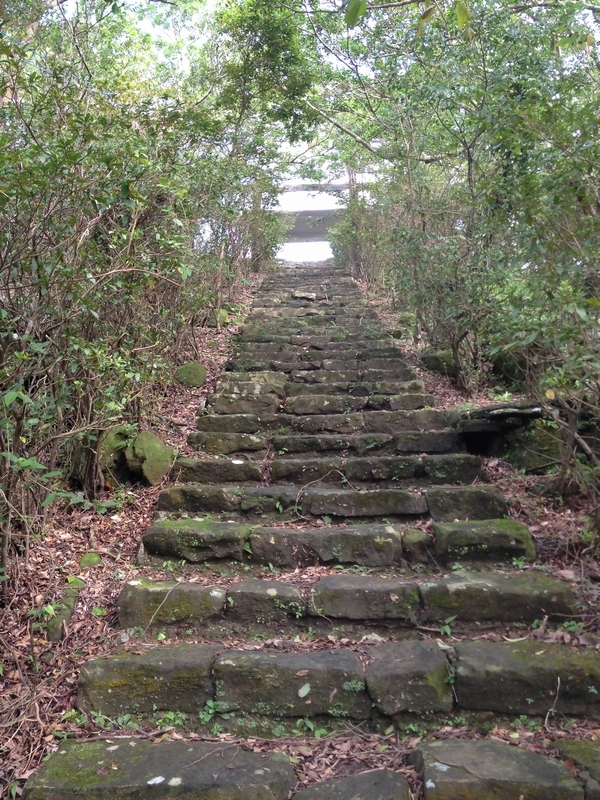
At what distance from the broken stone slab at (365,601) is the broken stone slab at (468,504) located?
75cm

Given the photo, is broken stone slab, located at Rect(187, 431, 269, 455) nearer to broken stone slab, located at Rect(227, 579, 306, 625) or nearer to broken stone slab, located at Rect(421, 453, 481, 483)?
broken stone slab, located at Rect(421, 453, 481, 483)

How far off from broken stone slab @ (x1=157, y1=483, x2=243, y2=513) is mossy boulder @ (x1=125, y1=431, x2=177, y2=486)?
11.1 inches

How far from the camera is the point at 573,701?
2.38 meters

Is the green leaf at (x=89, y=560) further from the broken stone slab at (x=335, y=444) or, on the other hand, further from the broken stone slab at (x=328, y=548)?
the broken stone slab at (x=335, y=444)

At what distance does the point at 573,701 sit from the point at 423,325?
14.9ft

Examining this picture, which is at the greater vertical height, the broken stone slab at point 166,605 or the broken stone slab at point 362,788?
the broken stone slab at point 166,605

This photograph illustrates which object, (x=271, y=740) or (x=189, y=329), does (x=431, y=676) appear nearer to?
(x=271, y=740)

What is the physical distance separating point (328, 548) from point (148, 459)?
1.48 meters

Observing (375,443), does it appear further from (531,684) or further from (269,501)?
(531,684)

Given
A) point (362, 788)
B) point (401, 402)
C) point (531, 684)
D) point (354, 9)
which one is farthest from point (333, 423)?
point (354, 9)

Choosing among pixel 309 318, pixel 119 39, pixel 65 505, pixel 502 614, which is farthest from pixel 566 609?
pixel 119 39

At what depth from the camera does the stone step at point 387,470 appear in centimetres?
396

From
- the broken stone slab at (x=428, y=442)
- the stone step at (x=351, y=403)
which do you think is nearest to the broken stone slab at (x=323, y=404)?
the stone step at (x=351, y=403)

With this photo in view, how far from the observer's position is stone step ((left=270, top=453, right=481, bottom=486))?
3.96 meters
